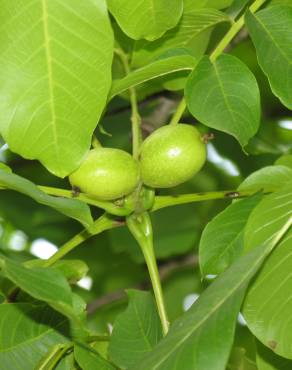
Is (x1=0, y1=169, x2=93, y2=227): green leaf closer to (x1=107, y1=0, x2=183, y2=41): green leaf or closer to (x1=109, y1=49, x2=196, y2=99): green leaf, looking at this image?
(x1=109, y1=49, x2=196, y2=99): green leaf

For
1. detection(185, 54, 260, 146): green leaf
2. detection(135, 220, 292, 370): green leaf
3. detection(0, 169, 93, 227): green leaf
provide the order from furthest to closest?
1. detection(185, 54, 260, 146): green leaf
2. detection(0, 169, 93, 227): green leaf
3. detection(135, 220, 292, 370): green leaf

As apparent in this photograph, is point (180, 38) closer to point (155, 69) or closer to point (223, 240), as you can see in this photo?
point (155, 69)

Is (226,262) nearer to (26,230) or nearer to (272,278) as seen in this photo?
(272,278)

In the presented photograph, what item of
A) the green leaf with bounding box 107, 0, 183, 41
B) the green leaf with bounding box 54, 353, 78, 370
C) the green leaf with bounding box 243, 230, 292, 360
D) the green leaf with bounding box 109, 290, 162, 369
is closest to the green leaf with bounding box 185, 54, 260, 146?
the green leaf with bounding box 107, 0, 183, 41

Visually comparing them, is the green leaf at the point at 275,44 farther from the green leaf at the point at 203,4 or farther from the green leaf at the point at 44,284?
the green leaf at the point at 44,284

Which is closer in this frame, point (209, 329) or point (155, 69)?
point (209, 329)

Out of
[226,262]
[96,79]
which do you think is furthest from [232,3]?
[226,262]

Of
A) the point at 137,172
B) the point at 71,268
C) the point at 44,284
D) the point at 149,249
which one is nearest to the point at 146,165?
the point at 137,172
